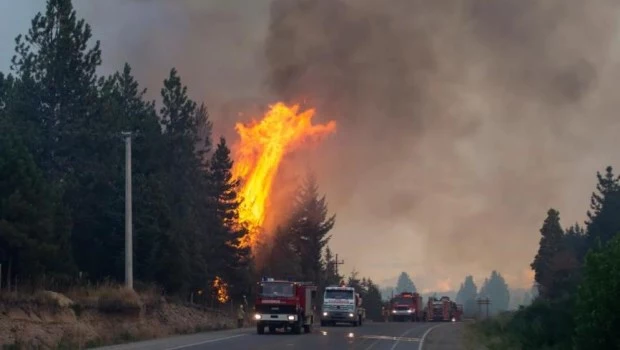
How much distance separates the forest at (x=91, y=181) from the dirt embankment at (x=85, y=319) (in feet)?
7.40

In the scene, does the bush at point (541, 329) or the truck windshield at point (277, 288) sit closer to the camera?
the bush at point (541, 329)

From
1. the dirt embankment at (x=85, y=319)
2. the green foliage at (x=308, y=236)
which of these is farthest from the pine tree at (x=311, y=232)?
the dirt embankment at (x=85, y=319)

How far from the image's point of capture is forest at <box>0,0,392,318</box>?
4612cm

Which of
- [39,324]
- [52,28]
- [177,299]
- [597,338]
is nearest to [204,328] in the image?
[177,299]

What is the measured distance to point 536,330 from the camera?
31.7m

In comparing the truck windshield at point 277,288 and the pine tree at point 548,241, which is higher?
the pine tree at point 548,241

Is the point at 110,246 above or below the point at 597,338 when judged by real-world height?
above

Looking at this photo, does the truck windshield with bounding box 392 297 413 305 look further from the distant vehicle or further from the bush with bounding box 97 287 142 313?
the bush with bounding box 97 287 142 313

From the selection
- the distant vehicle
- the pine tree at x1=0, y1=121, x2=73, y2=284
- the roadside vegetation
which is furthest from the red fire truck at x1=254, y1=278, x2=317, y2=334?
the distant vehicle

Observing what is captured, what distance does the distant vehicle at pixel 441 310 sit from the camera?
94.7 m

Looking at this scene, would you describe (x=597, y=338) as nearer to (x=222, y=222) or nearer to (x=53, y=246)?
(x=53, y=246)

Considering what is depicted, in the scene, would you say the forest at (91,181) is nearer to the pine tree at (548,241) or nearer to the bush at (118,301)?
the bush at (118,301)

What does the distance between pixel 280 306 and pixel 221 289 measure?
102ft

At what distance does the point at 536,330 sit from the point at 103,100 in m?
36.9
